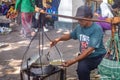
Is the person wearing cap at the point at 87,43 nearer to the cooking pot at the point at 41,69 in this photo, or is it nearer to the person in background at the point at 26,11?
the cooking pot at the point at 41,69

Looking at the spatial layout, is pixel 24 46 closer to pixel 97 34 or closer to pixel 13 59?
pixel 13 59

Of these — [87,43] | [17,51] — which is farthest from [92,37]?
[17,51]

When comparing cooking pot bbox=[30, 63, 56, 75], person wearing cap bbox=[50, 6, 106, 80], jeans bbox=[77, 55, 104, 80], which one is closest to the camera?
cooking pot bbox=[30, 63, 56, 75]

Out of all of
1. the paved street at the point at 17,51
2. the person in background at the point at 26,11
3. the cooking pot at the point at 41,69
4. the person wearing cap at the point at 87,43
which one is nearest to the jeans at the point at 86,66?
the person wearing cap at the point at 87,43

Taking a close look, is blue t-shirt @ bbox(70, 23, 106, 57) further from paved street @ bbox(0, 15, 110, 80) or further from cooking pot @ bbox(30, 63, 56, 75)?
paved street @ bbox(0, 15, 110, 80)

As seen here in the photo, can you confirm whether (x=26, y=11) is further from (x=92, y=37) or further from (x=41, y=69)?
(x=41, y=69)

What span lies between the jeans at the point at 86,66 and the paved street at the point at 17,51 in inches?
57.6

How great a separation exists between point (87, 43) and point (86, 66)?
12.9 inches

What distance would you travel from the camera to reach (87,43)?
4.36m

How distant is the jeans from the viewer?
173 inches

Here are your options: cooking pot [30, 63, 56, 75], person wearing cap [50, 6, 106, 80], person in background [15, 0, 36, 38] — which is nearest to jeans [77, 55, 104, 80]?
person wearing cap [50, 6, 106, 80]

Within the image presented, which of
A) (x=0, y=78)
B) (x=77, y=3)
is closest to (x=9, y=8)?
(x=77, y=3)

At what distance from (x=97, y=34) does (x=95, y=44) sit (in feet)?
0.52

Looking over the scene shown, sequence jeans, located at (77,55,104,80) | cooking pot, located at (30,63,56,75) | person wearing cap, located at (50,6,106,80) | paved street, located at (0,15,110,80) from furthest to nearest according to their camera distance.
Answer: paved street, located at (0,15,110,80), jeans, located at (77,55,104,80), person wearing cap, located at (50,6,106,80), cooking pot, located at (30,63,56,75)
